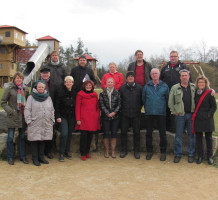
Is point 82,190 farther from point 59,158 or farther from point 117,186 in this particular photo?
point 59,158

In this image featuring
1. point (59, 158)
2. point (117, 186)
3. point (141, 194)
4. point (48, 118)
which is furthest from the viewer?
point (59, 158)

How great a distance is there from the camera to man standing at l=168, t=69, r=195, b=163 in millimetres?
5309

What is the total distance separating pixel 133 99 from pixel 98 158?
5.16 ft

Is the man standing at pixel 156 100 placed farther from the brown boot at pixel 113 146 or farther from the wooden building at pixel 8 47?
the wooden building at pixel 8 47

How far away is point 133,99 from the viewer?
222 inches

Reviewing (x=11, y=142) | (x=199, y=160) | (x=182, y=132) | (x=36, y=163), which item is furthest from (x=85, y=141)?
(x=199, y=160)

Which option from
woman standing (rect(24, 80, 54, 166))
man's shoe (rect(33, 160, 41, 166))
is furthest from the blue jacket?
man's shoe (rect(33, 160, 41, 166))

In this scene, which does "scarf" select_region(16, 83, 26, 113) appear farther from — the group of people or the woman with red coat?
the woman with red coat

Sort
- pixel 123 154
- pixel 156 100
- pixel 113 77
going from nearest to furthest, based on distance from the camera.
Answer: pixel 156 100, pixel 123 154, pixel 113 77

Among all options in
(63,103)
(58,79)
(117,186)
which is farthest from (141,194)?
(58,79)

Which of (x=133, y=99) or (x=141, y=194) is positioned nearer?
(x=141, y=194)

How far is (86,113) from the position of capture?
18.1ft

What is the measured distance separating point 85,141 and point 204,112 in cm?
263

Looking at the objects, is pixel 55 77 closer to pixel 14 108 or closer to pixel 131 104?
pixel 14 108
